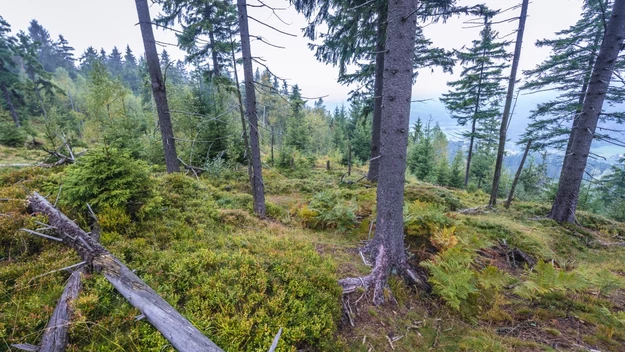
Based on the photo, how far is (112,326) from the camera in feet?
7.73

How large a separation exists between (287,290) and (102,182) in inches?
143

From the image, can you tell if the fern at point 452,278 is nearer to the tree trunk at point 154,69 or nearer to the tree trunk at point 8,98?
the tree trunk at point 154,69

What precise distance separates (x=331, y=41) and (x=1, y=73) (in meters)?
35.4

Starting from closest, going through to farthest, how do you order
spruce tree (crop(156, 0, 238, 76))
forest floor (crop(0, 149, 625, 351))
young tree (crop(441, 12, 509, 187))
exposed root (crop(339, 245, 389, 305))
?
1. forest floor (crop(0, 149, 625, 351))
2. exposed root (crop(339, 245, 389, 305))
3. spruce tree (crop(156, 0, 238, 76))
4. young tree (crop(441, 12, 509, 187))

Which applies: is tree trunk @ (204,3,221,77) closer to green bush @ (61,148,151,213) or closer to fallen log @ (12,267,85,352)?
green bush @ (61,148,151,213)

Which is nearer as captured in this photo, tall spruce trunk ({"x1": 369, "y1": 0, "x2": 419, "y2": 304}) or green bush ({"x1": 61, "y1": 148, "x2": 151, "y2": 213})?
tall spruce trunk ({"x1": 369, "y1": 0, "x2": 419, "y2": 304})

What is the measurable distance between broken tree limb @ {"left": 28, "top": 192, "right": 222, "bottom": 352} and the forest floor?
0.11 m

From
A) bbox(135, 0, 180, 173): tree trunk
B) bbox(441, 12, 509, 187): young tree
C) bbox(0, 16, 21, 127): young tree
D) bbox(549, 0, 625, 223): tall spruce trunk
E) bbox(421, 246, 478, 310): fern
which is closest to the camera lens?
bbox(421, 246, 478, 310): fern

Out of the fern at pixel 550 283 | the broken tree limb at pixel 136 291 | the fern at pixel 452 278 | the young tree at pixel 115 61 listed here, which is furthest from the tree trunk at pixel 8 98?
the young tree at pixel 115 61

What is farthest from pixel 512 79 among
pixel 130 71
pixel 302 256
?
pixel 130 71

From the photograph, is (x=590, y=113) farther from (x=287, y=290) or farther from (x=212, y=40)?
(x=212, y=40)

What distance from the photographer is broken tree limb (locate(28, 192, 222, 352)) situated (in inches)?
87.4

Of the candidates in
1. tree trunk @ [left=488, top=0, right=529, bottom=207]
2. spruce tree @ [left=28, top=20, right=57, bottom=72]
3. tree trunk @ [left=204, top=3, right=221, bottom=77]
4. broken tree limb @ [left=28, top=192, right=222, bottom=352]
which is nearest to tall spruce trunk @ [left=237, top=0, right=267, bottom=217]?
broken tree limb @ [left=28, top=192, right=222, bottom=352]

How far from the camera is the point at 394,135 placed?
406 centimetres
